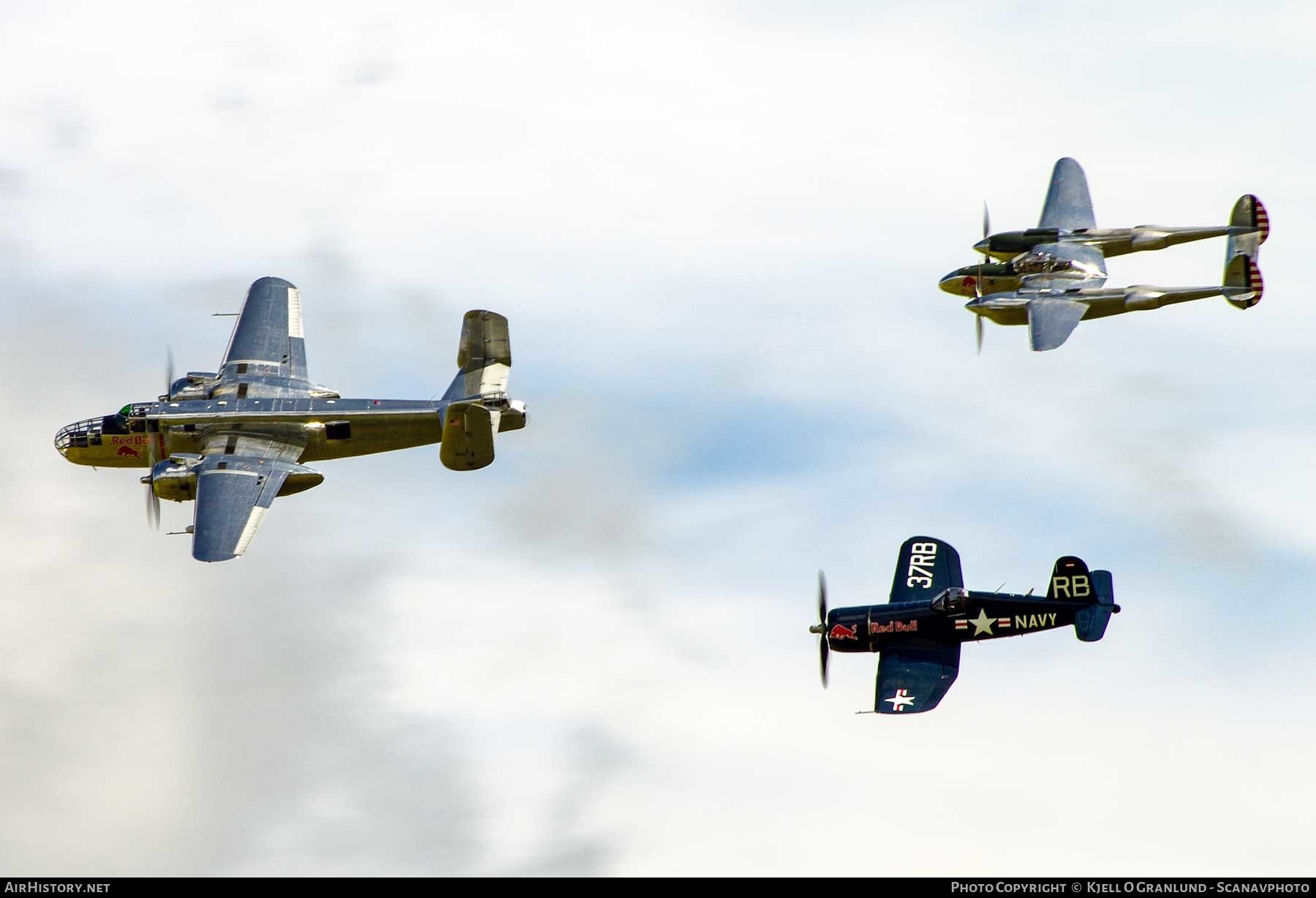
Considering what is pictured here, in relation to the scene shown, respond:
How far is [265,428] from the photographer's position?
232 ft

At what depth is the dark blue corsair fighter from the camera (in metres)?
65.9

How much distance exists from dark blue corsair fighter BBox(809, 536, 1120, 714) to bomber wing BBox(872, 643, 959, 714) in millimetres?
23

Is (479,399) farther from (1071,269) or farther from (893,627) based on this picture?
(1071,269)

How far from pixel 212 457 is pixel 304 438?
10.4 ft

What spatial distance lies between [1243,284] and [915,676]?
2123cm

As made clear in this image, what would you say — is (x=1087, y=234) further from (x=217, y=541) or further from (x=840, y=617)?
(x=217, y=541)

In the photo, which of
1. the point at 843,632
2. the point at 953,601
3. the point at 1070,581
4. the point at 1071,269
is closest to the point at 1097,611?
the point at 1070,581

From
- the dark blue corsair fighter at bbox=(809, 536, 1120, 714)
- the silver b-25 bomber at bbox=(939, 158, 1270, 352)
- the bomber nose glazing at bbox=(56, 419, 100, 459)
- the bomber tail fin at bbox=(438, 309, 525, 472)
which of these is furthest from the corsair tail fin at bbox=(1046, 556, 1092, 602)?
the bomber nose glazing at bbox=(56, 419, 100, 459)

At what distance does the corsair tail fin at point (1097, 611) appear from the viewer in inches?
2598

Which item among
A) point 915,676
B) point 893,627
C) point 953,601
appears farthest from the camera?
point 893,627

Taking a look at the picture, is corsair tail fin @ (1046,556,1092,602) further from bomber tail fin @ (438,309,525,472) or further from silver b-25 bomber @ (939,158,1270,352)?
bomber tail fin @ (438,309,525,472)

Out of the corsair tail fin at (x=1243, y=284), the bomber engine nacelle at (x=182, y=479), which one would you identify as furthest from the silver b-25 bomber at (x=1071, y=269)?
the bomber engine nacelle at (x=182, y=479)

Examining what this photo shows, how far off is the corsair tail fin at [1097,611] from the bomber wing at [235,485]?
25357 mm

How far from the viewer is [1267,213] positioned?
79500mm
